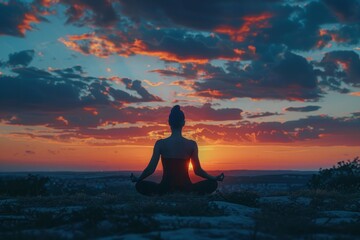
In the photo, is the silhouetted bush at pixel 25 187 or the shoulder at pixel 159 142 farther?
the silhouetted bush at pixel 25 187

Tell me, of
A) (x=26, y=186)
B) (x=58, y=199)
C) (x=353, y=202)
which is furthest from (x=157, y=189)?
(x=26, y=186)

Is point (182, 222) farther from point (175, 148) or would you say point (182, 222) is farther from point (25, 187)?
point (25, 187)

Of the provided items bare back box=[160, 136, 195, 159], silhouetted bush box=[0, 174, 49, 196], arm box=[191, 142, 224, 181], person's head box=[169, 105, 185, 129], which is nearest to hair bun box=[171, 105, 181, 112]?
person's head box=[169, 105, 185, 129]

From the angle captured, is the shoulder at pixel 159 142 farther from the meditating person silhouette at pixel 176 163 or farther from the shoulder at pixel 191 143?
the shoulder at pixel 191 143

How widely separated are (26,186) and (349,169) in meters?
16.5

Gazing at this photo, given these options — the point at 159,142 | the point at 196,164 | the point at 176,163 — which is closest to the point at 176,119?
the point at 159,142

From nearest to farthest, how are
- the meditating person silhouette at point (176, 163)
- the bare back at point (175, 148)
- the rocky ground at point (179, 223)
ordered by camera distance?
1. the rocky ground at point (179, 223)
2. the meditating person silhouette at point (176, 163)
3. the bare back at point (175, 148)

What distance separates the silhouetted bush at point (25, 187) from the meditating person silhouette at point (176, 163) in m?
7.50

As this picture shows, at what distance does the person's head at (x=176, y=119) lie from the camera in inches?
540

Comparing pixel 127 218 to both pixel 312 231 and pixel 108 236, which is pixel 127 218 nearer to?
pixel 108 236

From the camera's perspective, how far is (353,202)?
12.3 meters

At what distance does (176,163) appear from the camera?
535 inches

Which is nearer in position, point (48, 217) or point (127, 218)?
point (127, 218)

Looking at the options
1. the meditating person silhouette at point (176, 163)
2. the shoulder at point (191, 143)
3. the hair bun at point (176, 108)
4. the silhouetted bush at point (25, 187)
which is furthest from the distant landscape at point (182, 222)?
the silhouetted bush at point (25, 187)
